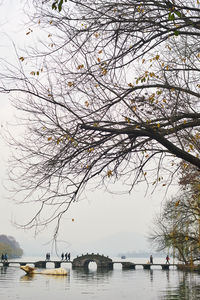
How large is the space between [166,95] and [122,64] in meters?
1.40

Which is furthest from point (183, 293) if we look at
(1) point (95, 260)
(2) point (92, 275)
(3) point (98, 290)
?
(1) point (95, 260)

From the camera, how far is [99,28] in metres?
8.12

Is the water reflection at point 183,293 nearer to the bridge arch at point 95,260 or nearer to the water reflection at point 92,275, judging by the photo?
the water reflection at point 92,275

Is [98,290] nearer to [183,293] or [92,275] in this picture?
[183,293]

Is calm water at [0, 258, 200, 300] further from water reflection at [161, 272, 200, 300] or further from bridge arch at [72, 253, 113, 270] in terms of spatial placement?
bridge arch at [72, 253, 113, 270]

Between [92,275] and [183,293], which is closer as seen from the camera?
[183,293]

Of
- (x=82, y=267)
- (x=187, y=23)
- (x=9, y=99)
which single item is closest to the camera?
(x=187, y=23)

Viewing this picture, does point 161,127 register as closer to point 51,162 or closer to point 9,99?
point 51,162

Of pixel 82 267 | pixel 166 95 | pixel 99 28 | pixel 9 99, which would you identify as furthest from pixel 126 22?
pixel 82 267

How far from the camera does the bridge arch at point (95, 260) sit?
282 ft

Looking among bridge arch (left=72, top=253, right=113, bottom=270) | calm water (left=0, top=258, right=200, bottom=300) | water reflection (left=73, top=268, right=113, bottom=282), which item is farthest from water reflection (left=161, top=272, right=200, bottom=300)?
bridge arch (left=72, top=253, right=113, bottom=270)

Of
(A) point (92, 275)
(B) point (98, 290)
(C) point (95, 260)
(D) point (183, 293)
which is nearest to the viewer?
(D) point (183, 293)

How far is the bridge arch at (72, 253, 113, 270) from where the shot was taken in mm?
85875

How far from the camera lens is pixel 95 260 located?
86625 mm
